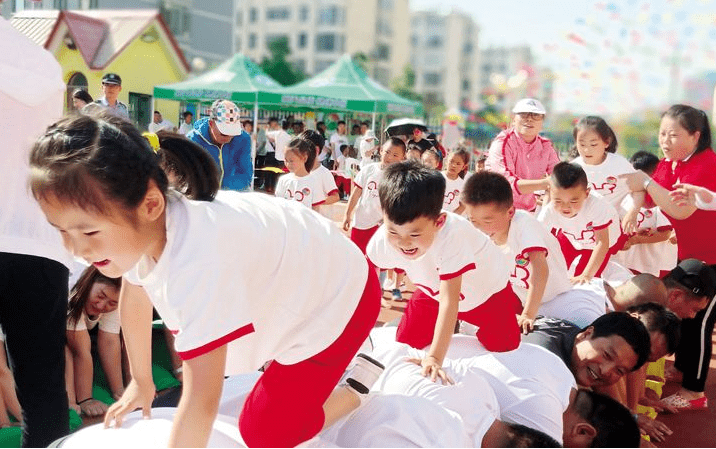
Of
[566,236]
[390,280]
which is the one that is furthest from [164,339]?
[390,280]

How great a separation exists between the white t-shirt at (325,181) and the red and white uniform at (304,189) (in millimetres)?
14

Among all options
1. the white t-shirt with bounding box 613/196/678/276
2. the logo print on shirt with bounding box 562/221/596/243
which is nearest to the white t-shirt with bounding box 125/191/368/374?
the logo print on shirt with bounding box 562/221/596/243

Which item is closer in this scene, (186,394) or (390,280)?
(186,394)

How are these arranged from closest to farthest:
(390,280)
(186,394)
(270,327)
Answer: (186,394)
(270,327)
(390,280)

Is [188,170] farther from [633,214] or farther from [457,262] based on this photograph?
[633,214]

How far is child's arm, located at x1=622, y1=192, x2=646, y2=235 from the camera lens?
3.99 metres

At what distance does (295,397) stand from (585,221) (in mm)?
2470

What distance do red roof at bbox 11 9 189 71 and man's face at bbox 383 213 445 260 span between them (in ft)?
3.97

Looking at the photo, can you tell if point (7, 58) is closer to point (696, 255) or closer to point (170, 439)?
point (170, 439)

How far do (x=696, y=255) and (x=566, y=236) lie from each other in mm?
628

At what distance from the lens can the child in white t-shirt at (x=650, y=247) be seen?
177 inches

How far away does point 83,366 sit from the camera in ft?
9.73

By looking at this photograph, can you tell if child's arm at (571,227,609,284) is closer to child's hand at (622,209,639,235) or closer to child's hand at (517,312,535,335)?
child's hand at (622,209,639,235)

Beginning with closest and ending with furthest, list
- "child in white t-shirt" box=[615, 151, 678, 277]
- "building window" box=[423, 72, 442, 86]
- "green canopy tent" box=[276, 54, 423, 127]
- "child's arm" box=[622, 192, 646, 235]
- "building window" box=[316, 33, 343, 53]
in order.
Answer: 1. "child's arm" box=[622, 192, 646, 235]
2. "child in white t-shirt" box=[615, 151, 678, 277]
3. "green canopy tent" box=[276, 54, 423, 127]
4. "building window" box=[423, 72, 442, 86]
5. "building window" box=[316, 33, 343, 53]
